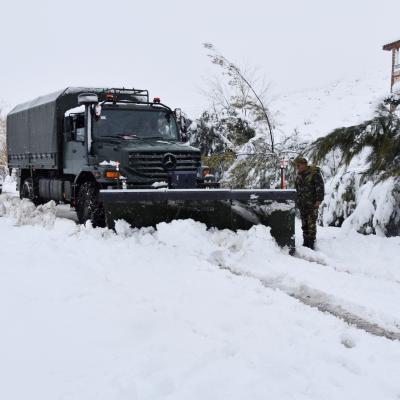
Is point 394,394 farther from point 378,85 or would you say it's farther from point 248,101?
point 378,85

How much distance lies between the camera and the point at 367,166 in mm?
8945

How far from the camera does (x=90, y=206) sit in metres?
9.34

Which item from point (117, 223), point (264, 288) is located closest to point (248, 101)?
point (117, 223)

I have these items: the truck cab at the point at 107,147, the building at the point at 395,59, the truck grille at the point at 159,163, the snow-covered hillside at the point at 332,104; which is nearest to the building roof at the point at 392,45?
the building at the point at 395,59

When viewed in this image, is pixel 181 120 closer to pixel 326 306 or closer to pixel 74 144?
pixel 74 144

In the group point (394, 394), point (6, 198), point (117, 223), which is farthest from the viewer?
point (6, 198)

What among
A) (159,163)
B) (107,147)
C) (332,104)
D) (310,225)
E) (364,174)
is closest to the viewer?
(310,225)

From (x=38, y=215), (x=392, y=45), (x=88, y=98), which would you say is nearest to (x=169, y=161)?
(x=88, y=98)

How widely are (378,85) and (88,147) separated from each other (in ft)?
115

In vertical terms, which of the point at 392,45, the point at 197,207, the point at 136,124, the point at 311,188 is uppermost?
the point at 392,45

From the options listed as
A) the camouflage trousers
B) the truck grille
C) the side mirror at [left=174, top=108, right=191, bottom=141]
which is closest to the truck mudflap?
the camouflage trousers

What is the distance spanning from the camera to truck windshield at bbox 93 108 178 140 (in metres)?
9.88

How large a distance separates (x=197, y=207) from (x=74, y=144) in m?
4.14

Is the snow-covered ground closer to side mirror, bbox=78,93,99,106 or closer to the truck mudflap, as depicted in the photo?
the truck mudflap
